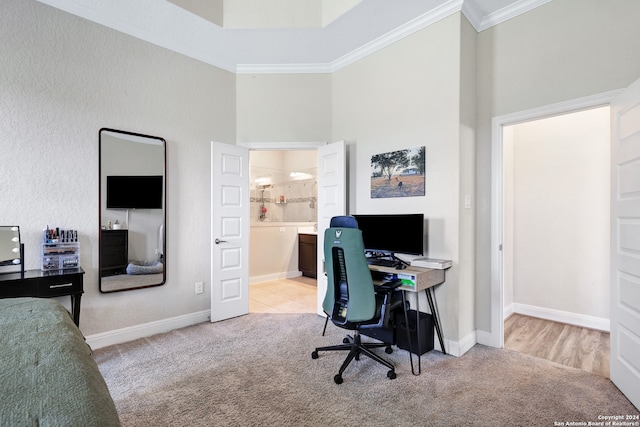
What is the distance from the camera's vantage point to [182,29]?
3223 millimetres

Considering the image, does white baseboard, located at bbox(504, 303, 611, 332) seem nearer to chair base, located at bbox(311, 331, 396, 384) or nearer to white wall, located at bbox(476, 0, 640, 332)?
white wall, located at bbox(476, 0, 640, 332)

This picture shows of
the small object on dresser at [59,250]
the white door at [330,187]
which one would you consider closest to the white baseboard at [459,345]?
the white door at [330,187]

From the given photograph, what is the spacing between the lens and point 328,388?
2223mm

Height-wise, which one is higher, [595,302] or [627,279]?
[627,279]

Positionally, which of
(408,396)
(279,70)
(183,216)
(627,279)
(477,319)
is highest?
(279,70)

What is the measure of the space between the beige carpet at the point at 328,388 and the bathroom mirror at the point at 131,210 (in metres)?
0.71

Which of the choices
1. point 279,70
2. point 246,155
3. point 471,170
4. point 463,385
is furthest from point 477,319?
point 279,70

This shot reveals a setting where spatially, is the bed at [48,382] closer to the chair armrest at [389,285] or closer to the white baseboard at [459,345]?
the chair armrest at [389,285]

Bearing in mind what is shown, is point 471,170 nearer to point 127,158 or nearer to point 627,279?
point 627,279

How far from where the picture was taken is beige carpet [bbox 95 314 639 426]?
1901 mm

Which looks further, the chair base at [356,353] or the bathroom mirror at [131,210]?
the bathroom mirror at [131,210]

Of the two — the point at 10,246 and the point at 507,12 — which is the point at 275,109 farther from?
the point at 10,246

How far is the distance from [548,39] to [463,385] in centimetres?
291

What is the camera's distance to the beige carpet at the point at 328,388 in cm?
190
